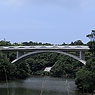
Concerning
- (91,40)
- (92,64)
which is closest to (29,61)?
(91,40)

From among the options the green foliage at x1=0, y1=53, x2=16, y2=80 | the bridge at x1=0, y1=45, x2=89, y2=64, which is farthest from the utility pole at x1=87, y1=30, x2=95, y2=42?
the green foliage at x1=0, y1=53, x2=16, y2=80

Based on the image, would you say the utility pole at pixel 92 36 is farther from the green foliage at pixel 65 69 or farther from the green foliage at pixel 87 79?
the green foliage at pixel 65 69

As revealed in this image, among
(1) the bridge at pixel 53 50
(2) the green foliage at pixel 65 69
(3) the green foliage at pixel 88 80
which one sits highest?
(1) the bridge at pixel 53 50

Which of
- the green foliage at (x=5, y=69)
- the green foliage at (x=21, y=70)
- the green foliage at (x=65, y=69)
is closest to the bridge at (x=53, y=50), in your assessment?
the green foliage at (x=21, y=70)

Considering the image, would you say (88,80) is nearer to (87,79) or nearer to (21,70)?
(87,79)

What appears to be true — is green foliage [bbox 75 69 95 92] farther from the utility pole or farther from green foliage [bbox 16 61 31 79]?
green foliage [bbox 16 61 31 79]

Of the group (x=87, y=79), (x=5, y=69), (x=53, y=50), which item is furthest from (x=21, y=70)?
(x=87, y=79)

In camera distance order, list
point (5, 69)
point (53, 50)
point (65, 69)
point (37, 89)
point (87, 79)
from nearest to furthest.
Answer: point (87, 79) → point (37, 89) → point (5, 69) → point (53, 50) → point (65, 69)

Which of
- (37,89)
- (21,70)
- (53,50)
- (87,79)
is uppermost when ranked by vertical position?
(53,50)

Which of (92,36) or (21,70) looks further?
(21,70)

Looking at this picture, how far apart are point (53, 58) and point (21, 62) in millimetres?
17878

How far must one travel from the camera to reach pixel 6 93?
26.0 m

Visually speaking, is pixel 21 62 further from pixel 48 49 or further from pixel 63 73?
pixel 63 73

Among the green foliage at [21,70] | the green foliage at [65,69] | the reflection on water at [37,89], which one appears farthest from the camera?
the green foliage at [65,69]
